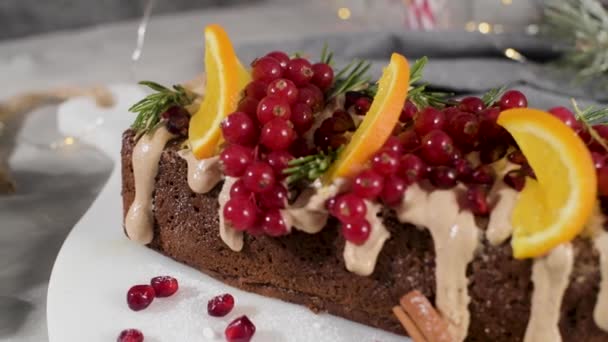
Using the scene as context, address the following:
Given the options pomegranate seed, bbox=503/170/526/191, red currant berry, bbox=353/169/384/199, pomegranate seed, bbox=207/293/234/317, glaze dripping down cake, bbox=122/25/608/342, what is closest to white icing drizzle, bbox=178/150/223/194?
glaze dripping down cake, bbox=122/25/608/342

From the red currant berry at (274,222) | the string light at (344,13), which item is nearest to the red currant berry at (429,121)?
the red currant berry at (274,222)

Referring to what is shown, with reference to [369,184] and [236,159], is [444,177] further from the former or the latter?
[236,159]

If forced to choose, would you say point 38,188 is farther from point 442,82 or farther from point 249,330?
point 442,82

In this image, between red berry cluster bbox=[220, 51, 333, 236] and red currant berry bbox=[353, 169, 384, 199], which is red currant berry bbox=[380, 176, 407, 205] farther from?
red berry cluster bbox=[220, 51, 333, 236]

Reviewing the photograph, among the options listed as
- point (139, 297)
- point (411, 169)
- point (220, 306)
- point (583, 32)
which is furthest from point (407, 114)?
point (583, 32)

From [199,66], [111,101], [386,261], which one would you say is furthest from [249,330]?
[199,66]
